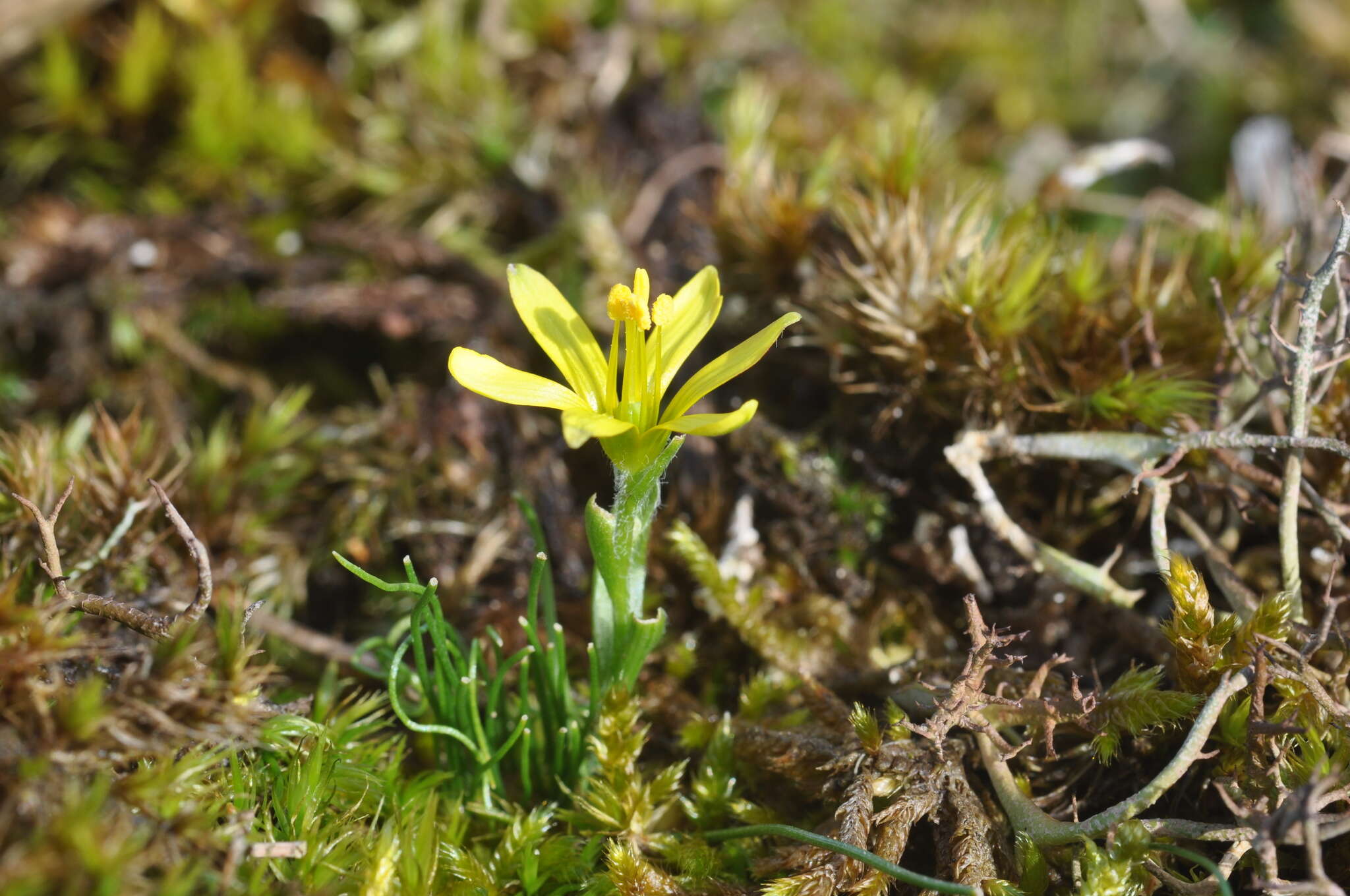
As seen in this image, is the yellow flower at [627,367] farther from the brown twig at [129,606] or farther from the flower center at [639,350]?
the brown twig at [129,606]

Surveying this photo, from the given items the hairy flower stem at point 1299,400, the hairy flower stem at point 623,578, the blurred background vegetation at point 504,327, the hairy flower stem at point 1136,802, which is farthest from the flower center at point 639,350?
the hairy flower stem at point 1299,400

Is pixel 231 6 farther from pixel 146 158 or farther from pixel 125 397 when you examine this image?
pixel 125 397

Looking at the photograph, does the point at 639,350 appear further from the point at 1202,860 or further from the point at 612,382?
the point at 1202,860

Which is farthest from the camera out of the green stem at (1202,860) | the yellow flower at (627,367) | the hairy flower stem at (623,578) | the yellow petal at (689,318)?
the yellow petal at (689,318)

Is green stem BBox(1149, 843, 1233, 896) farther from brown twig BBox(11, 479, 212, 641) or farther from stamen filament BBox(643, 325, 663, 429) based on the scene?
brown twig BBox(11, 479, 212, 641)

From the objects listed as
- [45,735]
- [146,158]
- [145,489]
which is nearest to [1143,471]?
[45,735]

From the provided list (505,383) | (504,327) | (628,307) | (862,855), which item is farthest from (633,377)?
(504,327)
